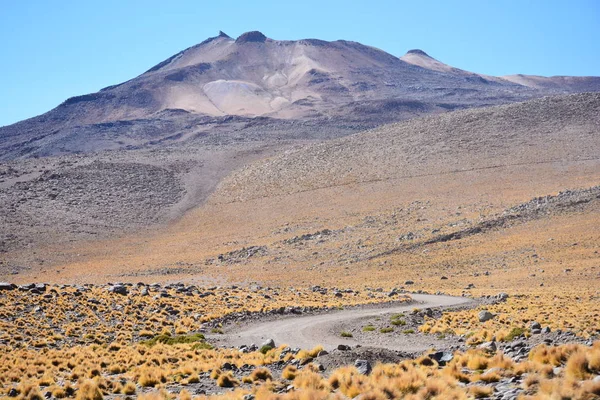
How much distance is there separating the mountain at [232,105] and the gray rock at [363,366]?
104 m

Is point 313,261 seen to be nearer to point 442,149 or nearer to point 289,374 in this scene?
point 289,374

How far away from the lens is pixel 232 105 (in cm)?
17262

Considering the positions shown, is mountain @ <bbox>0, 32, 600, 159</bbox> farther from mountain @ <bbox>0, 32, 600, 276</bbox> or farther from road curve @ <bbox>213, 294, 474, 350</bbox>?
road curve @ <bbox>213, 294, 474, 350</bbox>

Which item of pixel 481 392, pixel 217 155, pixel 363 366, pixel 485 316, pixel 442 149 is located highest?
pixel 217 155

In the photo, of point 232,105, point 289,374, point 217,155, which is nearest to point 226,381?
point 289,374

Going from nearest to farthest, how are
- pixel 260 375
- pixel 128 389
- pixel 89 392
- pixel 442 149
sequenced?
1. pixel 89 392
2. pixel 128 389
3. pixel 260 375
4. pixel 442 149

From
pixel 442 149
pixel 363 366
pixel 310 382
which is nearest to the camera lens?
pixel 310 382

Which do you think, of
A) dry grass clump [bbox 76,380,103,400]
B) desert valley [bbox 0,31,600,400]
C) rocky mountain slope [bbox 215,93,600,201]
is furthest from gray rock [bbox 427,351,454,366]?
rocky mountain slope [bbox 215,93,600,201]

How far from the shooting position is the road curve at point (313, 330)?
17844 millimetres

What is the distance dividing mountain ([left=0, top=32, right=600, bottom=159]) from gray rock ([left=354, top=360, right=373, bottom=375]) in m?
104

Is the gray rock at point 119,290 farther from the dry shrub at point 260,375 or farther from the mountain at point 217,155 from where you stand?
the mountain at point 217,155

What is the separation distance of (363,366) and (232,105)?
166849 millimetres

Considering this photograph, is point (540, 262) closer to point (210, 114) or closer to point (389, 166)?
point (389, 166)

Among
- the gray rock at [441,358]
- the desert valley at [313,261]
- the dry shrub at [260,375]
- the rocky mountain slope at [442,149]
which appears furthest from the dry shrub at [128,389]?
the rocky mountain slope at [442,149]
